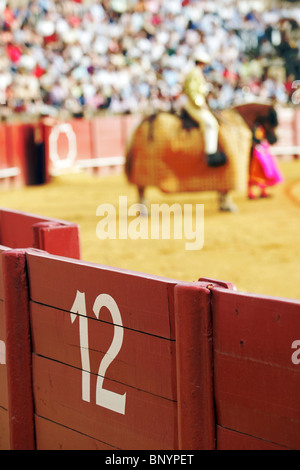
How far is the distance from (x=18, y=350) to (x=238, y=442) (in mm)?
832

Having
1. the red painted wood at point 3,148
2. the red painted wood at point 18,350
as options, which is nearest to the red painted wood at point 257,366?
the red painted wood at point 18,350

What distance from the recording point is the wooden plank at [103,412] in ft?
6.38

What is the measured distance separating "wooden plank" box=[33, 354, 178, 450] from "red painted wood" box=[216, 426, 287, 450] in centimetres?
14

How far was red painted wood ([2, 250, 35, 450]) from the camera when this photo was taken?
230 centimetres

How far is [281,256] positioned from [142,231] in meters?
1.89

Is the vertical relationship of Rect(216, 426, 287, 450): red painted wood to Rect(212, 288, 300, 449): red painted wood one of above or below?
below

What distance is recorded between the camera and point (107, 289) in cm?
202

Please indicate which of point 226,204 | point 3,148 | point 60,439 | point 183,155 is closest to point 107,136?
point 3,148

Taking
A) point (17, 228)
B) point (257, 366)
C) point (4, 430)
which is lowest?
point (4, 430)

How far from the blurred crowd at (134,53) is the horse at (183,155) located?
17.4ft

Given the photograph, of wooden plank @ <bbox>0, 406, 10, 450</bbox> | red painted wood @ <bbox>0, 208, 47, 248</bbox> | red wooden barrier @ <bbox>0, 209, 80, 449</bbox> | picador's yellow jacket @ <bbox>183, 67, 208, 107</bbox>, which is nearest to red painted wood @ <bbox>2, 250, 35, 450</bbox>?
red wooden barrier @ <bbox>0, 209, 80, 449</bbox>

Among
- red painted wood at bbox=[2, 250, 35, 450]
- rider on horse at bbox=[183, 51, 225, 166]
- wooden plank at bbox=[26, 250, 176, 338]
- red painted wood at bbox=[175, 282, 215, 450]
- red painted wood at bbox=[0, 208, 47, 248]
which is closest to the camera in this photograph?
red painted wood at bbox=[175, 282, 215, 450]

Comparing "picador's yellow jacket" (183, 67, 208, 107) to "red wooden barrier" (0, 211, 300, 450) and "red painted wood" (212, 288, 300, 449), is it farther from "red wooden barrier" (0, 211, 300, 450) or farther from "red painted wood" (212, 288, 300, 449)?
"red painted wood" (212, 288, 300, 449)

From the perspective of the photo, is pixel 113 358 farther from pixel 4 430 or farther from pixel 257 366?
pixel 4 430
